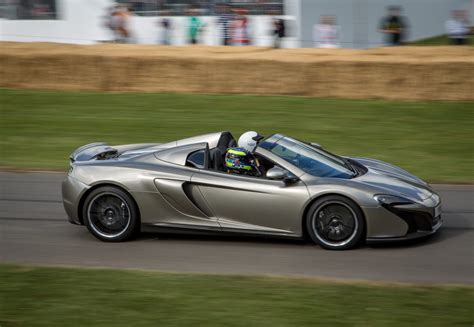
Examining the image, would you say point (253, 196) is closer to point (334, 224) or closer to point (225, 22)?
point (334, 224)

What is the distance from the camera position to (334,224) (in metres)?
7.86

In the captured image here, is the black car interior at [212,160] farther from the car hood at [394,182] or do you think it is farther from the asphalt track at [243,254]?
the car hood at [394,182]

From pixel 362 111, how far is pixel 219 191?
8057 millimetres

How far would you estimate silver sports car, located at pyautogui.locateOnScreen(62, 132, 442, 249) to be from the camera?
7.80 meters

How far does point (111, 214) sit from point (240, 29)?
13692mm

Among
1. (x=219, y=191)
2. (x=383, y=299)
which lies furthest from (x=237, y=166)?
(x=383, y=299)

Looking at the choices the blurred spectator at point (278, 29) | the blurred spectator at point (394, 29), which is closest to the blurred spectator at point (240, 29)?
the blurred spectator at point (278, 29)

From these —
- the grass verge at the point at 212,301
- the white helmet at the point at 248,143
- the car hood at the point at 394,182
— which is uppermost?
the white helmet at the point at 248,143

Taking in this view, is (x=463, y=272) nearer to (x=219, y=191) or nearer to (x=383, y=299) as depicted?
(x=383, y=299)

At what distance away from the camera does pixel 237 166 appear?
322 inches

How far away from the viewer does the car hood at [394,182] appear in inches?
314

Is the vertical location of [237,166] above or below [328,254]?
above

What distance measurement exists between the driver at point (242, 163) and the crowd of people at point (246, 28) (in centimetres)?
1304

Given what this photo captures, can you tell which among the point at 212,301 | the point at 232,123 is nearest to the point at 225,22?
the point at 232,123
